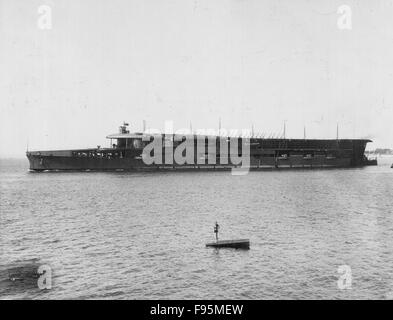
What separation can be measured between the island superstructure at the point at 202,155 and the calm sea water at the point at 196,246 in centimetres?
5046

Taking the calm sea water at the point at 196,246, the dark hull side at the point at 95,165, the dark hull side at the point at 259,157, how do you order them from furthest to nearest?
the dark hull side at the point at 259,157 → the dark hull side at the point at 95,165 → the calm sea water at the point at 196,246

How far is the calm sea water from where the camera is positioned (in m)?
22.6

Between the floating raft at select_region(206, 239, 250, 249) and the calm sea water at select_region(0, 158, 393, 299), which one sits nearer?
the calm sea water at select_region(0, 158, 393, 299)

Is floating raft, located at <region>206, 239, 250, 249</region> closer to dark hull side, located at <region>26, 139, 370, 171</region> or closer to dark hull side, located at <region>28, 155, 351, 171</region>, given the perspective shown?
dark hull side, located at <region>28, 155, 351, 171</region>

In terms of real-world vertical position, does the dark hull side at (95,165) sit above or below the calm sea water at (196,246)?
above

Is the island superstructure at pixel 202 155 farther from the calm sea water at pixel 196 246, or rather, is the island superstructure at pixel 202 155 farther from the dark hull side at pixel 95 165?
the calm sea water at pixel 196 246

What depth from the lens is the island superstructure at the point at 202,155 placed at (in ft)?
356

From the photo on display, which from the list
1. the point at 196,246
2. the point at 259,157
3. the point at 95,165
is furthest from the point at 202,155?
the point at 196,246

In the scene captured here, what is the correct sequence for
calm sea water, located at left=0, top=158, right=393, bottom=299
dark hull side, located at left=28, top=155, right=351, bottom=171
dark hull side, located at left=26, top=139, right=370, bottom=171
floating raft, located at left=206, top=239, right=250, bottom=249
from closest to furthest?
calm sea water, located at left=0, top=158, right=393, bottom=299
floating raft, located at left=206, top=239, right=250, bottom=249
dark hull side, located at left=28, top=155, right=351, bottom=171
dark hull side, located at left=26, top=139, right=370, bottom=171

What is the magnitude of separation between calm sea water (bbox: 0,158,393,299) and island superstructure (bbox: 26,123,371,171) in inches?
1986

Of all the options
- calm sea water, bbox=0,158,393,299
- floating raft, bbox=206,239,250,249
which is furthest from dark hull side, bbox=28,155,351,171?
floating raft, bbox=206,239,250,249

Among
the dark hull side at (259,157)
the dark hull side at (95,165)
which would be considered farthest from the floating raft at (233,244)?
the dark hull side at (259,157)

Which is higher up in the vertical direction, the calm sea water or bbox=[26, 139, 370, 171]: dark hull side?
bbox=[26, 139, 370, 171]: dark hull side
